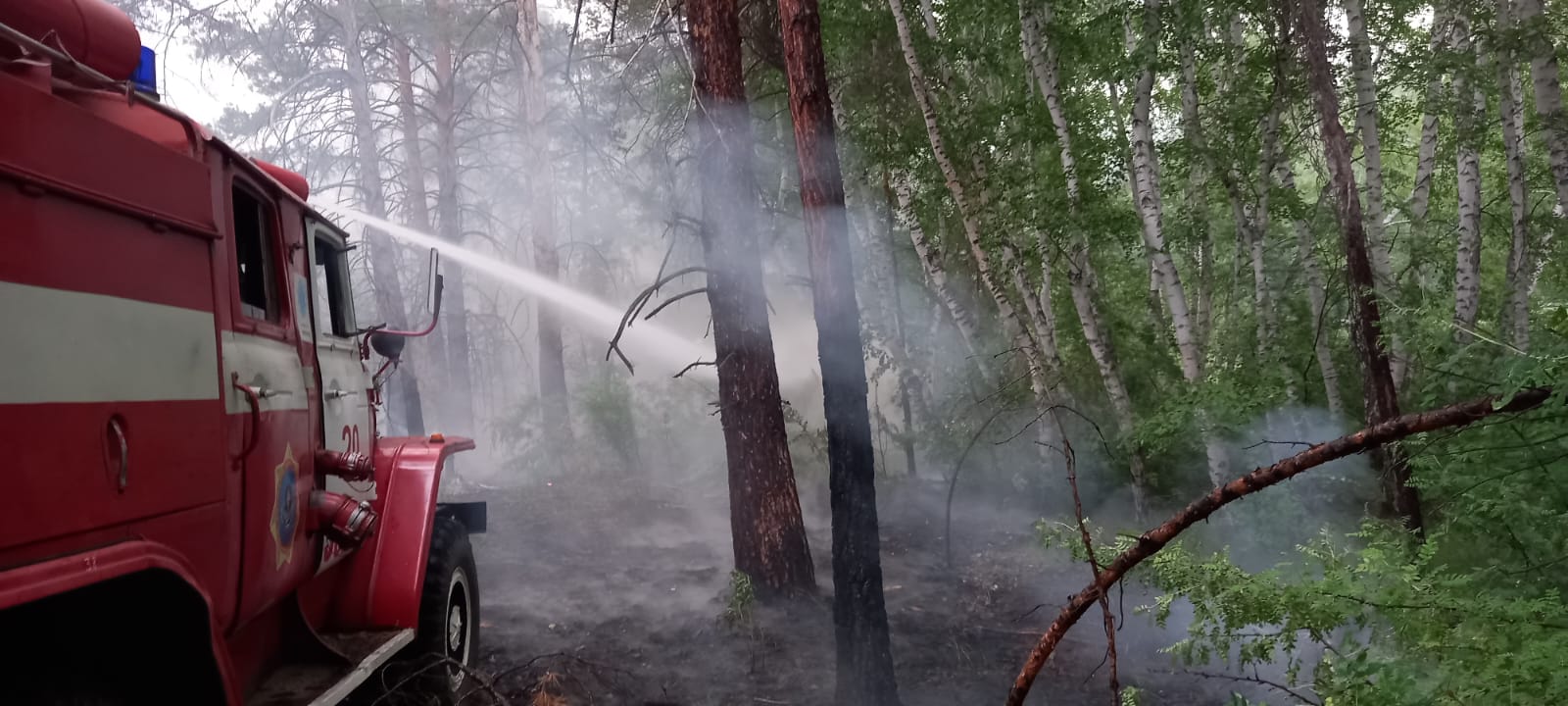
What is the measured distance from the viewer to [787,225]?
15.7 m

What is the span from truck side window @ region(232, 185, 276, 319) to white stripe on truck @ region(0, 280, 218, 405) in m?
0.73

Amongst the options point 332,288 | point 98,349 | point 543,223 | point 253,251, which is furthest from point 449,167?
point 98,349

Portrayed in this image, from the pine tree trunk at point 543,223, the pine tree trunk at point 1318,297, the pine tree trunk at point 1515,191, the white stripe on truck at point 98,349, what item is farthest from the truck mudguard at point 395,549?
the pine tree trunk at point 543,223

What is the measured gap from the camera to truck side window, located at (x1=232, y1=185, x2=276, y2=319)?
3.46 meters

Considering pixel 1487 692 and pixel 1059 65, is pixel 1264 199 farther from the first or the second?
pixel 1487 692

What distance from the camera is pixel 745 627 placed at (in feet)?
22.6

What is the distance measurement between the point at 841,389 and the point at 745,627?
8.37ft

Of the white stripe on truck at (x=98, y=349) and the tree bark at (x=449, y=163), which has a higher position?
the tree bark at (x=449, y=163)

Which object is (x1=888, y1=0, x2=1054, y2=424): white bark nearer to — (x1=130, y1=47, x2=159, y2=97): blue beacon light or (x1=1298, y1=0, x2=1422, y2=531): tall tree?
(x1=1298, y1=0, x2=1422, y2=531): tall tree

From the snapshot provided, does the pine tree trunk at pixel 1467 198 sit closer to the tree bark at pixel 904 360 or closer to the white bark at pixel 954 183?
the white bark at pixel 954 183

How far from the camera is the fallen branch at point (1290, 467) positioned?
8.40ft

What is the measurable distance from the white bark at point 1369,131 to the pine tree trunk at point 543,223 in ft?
42.2

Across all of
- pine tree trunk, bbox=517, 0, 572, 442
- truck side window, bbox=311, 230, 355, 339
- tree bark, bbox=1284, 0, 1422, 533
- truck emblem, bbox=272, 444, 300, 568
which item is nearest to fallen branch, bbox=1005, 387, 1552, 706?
truck emblem, bbox=272, 444, 300, 568

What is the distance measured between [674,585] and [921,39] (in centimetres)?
687
